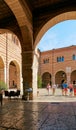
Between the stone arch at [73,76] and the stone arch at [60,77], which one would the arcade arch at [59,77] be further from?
the stone arch at [73,76]

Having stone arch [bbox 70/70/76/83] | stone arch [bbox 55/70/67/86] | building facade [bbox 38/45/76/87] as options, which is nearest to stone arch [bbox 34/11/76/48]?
building facade [bbox 38/45/76/87]

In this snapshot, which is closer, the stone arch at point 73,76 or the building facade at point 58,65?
the building facade at point 58,65

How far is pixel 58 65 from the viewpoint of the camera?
45250mm

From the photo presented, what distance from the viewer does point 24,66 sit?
14.9 m

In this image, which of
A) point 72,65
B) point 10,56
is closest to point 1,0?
point 10,56

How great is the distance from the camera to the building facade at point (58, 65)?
43031 millimetres

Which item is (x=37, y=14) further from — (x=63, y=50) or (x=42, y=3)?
(x=63, y=50)

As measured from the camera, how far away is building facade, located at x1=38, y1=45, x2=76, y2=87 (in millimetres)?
43031

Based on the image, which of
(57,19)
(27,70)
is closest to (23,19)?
(57,19)

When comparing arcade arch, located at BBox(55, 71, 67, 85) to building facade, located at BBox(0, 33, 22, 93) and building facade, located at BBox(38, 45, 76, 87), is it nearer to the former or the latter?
building facade, located at BBox(38, 45, 76, 87)

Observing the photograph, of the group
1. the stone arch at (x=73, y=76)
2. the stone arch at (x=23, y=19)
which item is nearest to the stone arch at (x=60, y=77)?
the stone arch at (x=73, y=76)

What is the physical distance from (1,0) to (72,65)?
104ft

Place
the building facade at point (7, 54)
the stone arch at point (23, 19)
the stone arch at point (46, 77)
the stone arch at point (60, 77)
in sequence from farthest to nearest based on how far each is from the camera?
the stone arch at point (46, 77), the stone arch at point (60, 77), the building facade at point (7, 54), the stone arch at point (23, 19)

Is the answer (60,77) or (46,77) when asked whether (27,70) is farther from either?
(46,77)
